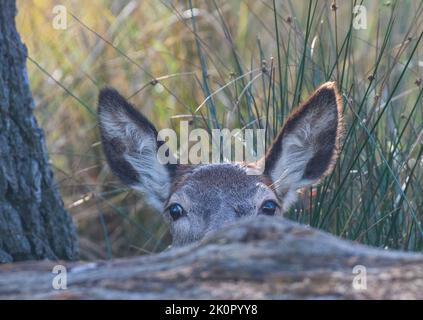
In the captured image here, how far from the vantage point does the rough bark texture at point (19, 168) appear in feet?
22.5

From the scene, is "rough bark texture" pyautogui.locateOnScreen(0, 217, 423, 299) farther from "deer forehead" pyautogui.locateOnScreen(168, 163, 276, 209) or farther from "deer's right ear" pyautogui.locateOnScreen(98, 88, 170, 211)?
"deer's right ear" pyautogui.locateOnScreen(98, 88, 170, 211)

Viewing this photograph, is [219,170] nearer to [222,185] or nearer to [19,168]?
[222,185]

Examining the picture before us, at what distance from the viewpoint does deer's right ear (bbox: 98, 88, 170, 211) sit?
6789 mm

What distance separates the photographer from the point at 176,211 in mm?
6773

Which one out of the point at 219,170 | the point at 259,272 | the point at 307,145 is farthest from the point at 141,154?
the point at 259,272

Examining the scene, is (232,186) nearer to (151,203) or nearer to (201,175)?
(201,175)

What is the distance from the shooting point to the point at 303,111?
662cm

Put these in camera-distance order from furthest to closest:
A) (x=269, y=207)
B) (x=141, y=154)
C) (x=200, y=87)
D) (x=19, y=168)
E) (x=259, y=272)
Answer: (x=200, y=87)
(x=141, y=154)
(x=19, y=168)
(x=269, y=207)
(x=259, y=272)

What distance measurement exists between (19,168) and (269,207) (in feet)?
5.84

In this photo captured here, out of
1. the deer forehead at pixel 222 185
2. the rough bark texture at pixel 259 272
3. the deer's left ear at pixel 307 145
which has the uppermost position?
the deer's left ear at pixel 307 145

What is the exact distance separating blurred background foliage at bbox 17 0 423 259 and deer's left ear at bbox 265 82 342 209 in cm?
13

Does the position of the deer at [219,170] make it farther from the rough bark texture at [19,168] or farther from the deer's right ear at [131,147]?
the rough bark texture at [19,168]

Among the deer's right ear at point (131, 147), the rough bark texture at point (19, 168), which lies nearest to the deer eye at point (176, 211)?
the deer's right ear at point (131, 147)
